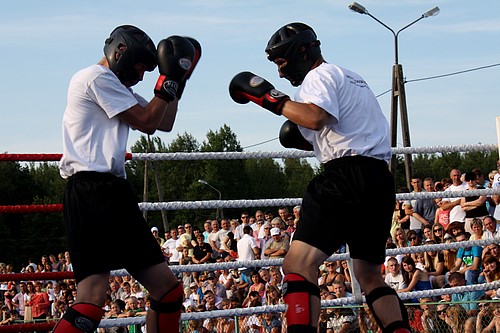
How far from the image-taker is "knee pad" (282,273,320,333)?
3.32 metres

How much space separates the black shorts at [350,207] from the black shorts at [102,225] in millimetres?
722

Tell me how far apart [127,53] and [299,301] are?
1.33 m

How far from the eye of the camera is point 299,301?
335 cm

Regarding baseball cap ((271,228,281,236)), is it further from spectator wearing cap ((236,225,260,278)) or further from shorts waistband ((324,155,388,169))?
shorts waistband ((324,155,388,169))

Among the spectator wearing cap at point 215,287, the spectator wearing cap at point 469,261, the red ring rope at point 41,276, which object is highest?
the red ring rope at point 41,276

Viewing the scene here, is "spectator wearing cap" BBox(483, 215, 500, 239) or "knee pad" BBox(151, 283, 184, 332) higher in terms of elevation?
"spectator wearing cap" BBox(483, 215, 500, 239)

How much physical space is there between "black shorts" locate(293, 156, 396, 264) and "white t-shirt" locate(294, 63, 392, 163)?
0.17 ft

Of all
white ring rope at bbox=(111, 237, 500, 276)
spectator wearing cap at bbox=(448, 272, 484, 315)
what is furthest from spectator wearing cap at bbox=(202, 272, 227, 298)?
white ring rope at bbox=(111, 237, 500, 276)

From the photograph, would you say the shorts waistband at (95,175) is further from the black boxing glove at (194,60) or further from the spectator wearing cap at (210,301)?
the spectator wearing cap at (210,301)

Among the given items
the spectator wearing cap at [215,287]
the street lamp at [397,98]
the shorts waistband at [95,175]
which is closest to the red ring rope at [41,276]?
the shorts waistband at [95,175]

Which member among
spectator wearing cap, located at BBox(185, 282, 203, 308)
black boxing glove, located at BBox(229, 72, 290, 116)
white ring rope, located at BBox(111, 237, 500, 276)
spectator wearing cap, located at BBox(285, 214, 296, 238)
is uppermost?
black boxing glove, located at BBox(229, 72, 290, 116)

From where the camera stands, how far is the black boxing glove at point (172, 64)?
11.6ft

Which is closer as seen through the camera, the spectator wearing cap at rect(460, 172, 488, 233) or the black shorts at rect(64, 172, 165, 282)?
the black shorts at rect(64, 172, 165, 282)

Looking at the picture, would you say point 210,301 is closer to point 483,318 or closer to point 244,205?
point 483,318
